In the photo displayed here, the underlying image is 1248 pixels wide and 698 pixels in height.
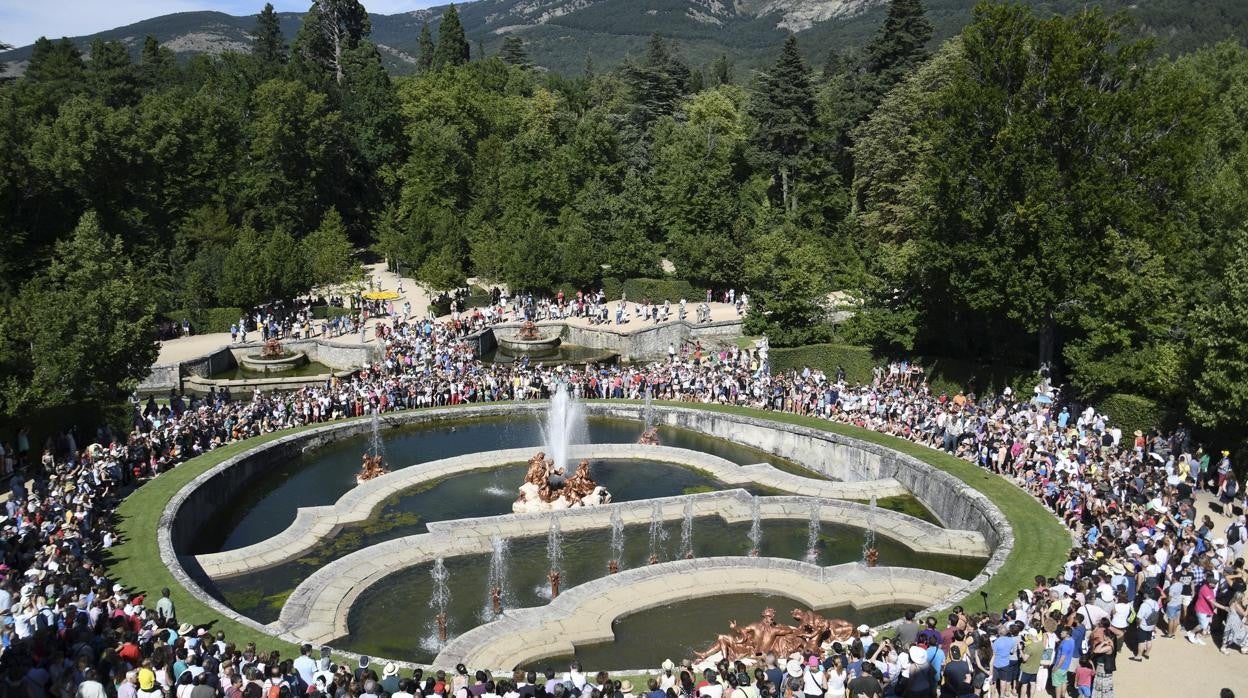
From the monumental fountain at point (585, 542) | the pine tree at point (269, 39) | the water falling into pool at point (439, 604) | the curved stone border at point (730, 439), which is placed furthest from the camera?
the pine tree at point (269, 39)

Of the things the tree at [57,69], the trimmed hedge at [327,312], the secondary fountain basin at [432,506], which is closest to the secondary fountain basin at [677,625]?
the secondary fountain basin at [432,506]

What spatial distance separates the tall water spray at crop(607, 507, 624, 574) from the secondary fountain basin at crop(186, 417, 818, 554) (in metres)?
4.15

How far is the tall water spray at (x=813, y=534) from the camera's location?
25.7m

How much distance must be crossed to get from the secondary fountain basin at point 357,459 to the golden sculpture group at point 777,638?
12646 millimetres

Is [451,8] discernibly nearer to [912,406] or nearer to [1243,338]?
[912,406]

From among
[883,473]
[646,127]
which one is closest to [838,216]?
[646,127]

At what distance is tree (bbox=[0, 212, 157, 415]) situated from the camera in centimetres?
3322

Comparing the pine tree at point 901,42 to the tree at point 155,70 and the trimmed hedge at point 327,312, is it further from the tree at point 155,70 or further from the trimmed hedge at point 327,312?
the tree at point 155,70

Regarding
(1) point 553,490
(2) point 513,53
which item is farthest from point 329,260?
(2) point 513,53

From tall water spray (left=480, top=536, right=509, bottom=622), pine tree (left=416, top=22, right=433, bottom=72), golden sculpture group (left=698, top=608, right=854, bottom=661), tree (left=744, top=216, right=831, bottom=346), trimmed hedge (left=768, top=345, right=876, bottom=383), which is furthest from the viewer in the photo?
pine tree (left=416, top=22, right=433, bottom=72)

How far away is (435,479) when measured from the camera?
31.4 metres

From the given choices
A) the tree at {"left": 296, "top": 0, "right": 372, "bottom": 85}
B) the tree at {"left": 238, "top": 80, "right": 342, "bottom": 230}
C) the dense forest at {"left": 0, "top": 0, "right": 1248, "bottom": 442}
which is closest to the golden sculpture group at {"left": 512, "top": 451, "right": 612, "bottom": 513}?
the dense forest at {"left": 0, "top": 0, "right": 1248, "bottom": 442}

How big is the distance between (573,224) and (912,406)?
41385 millimetres

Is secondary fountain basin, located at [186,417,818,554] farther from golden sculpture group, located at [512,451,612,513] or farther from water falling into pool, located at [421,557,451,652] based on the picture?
water falling into pool, located at [421,557,451,652]
